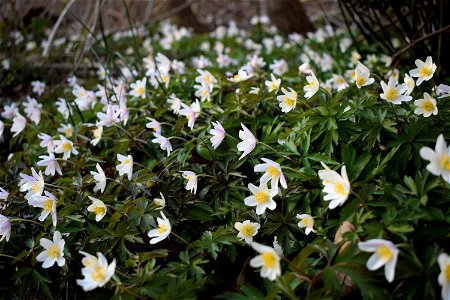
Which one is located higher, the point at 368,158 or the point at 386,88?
the point at 386,88

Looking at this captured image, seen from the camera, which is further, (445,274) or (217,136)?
(217,136)

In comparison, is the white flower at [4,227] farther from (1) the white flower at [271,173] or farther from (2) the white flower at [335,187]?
(2) the white flower at [335,187]

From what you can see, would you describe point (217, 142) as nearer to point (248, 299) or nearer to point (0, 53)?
point (248, 299)

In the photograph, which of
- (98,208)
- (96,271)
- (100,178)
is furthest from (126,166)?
(96,271)

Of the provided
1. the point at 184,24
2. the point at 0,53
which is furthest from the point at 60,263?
the point at 184,24

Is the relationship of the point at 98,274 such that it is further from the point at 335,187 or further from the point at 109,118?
the point at 109,118

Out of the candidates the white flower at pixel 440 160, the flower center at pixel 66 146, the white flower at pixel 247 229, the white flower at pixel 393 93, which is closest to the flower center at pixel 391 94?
the white flower at pixel 393 93
